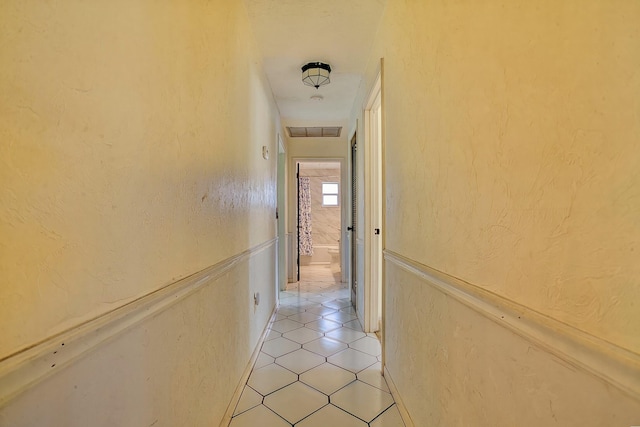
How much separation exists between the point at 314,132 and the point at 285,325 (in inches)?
108

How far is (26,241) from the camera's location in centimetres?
47

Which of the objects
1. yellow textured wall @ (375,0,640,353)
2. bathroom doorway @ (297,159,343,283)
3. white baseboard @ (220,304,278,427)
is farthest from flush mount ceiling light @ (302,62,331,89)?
bathroom doorway @ (297,159,343,283)

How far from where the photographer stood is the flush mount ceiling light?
250cm

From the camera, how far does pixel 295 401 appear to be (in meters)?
1.65

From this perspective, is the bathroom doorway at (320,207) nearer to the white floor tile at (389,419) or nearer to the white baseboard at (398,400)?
the white baseboard at (398,400)

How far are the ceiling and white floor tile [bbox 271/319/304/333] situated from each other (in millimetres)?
2253

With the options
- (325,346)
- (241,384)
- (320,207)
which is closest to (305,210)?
(320,207)

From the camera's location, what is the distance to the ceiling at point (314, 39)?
1.82 metres

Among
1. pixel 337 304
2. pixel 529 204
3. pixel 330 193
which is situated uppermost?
pixel 330 193

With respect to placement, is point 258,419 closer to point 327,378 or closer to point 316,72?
point 327,378

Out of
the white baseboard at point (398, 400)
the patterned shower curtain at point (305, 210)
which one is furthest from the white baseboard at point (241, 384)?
the patterned shower curtain at point (305, 210)

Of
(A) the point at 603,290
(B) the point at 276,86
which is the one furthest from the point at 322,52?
(A) the point at 603,290

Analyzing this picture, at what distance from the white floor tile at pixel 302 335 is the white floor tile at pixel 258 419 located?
2.95ft

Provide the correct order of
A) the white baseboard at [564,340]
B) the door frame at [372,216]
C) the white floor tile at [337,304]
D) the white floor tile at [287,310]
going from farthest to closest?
the white floor tile at [337,304] < the white floor tile at [287,310] < the door frame at [372,216] < the white baseboard at [564,340]
